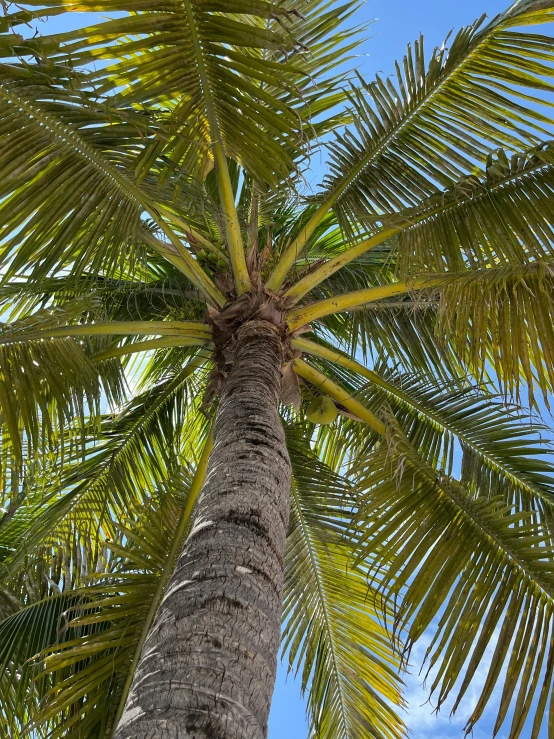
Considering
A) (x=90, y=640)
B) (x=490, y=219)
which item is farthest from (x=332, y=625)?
(x=490, y=219)

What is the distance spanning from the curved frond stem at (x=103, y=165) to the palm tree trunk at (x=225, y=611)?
4.62 ft

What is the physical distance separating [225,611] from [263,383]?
1483mm

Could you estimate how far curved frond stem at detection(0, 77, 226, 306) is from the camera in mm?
3047

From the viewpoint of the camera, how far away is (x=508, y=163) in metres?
3.56

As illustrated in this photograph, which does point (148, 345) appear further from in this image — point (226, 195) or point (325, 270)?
point (325, 270)

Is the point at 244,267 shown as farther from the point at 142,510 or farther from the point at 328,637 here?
the point at 328,637

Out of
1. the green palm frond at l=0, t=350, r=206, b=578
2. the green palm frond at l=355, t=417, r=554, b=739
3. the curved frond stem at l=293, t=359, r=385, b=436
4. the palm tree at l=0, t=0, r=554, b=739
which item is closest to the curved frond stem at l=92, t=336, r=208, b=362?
the palm tree at l=0, t=0, r=554, b=739

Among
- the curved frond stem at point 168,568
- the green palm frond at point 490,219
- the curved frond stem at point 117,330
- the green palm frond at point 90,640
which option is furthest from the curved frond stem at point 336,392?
the green palm frond at point 90,640

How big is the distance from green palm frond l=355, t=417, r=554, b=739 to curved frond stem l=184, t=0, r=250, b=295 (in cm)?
127

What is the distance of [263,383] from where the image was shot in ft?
10.1

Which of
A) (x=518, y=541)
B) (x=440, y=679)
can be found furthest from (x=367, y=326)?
(x=440, y=679)

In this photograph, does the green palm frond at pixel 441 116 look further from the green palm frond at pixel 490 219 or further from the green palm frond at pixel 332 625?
the green palm frond at pixel 332 625

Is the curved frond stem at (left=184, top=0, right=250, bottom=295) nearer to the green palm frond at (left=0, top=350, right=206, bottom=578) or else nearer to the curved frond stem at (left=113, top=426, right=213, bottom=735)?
the curved frond stem at (left=113, top=426, right=213, bottom=735)

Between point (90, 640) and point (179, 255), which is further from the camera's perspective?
point (179, 255)
